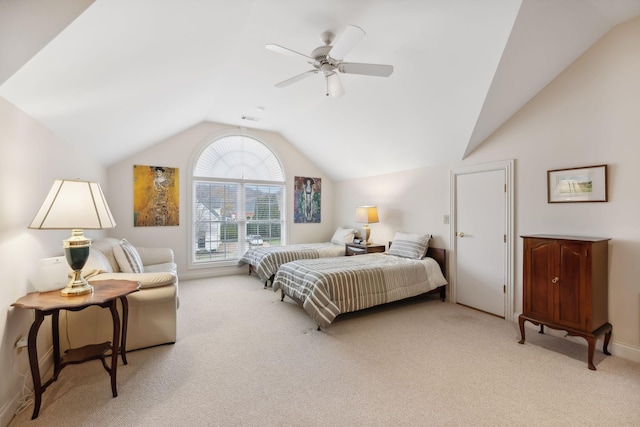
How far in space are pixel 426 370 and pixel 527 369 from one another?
2.78 feet

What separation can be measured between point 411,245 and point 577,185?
2.10 meters

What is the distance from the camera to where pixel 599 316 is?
2525mm

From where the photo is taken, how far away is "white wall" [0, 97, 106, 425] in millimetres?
1767

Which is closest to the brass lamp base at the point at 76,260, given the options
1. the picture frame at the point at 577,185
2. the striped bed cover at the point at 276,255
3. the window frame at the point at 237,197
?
the striped bed cover at the point at 276,255

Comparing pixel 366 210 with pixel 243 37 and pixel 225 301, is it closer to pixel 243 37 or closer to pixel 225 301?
pixel 225 301

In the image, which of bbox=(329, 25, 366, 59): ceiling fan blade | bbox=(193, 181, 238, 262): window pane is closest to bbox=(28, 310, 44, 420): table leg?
bbox=(329, 25, 366, 59): ceiling fan blade

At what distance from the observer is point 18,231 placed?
6.42 ft

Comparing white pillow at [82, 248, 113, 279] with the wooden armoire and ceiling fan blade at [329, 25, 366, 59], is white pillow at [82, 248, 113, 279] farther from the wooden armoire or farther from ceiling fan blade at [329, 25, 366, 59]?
the wooden armoire

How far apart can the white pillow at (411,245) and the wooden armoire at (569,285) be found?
1.56m

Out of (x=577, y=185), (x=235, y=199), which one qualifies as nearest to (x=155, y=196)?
(x=235, y=199)

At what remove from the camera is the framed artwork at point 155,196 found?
4.90 meters

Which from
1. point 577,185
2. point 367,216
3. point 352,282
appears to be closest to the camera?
point 577,185

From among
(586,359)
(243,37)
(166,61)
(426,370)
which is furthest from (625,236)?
→ (166,61)

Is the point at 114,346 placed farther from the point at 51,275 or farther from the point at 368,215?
the point at 368,215
